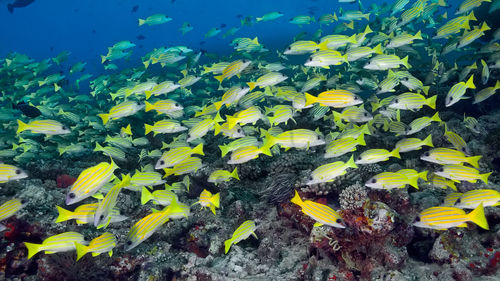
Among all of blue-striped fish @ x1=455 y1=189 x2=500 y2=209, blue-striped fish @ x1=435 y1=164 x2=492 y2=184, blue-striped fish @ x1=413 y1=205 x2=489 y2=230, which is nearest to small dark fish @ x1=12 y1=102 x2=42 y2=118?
blue-striped fish @ x1=413 y1=205 x2=489 y2=230

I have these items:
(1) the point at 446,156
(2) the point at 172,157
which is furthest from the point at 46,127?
(1) the point at 446,156

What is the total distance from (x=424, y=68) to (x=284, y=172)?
25.6 ft

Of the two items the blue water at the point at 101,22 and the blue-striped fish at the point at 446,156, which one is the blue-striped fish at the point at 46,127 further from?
the blue water at the point at 101,22

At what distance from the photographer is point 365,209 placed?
4.21 m

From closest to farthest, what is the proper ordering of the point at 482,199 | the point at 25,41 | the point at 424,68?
1. the point at 482,199
2. the point at 424,68
3. the point at 25,41

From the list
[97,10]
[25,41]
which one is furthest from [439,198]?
[25,41]

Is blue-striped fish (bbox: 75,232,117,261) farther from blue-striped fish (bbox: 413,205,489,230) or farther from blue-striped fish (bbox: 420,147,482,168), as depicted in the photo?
blue-striped fish (bbox: 420,147,482,168)

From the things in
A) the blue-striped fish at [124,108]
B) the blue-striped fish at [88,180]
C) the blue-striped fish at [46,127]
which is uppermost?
the blue-striped fish at [88,180]

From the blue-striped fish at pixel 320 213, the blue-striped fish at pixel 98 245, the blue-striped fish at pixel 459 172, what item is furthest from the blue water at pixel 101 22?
the blue-striped fish at pixel 98 245

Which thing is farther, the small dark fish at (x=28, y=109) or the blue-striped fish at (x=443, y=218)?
the small dark fish at (x=28, y=109)

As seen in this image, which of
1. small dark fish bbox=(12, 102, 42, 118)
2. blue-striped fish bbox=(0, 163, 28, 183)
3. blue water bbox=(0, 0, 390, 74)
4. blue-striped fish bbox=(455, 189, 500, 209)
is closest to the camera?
blue-striped fish bbox=(455, 189, 500, 209)

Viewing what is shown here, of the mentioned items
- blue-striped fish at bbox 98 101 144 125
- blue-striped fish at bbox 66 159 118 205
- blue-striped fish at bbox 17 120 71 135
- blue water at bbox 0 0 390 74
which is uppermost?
blue-striped fish at bbox 66 159 118 205

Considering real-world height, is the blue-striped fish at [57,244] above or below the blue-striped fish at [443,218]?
above

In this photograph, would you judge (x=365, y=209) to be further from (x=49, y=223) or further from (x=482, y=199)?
(x=49, y=223)
